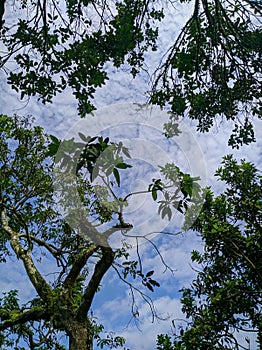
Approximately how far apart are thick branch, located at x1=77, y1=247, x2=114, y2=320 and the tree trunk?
0.40ft

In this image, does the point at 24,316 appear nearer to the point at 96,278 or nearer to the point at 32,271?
the point at 32,271

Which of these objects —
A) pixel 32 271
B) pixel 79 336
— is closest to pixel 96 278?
pixel 79 336

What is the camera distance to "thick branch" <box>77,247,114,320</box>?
204 inches

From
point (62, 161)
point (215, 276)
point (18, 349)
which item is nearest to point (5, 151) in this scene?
point (18, 349)

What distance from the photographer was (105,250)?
5129 mm

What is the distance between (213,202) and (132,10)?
136 inches

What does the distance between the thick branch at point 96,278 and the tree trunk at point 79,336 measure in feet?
0.40

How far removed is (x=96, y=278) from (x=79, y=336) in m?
0.83

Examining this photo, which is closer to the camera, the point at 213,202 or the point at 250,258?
the point at 250,258

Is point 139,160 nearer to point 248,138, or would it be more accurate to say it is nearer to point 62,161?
point 62,161

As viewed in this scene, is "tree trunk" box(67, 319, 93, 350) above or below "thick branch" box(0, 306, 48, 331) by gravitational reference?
below

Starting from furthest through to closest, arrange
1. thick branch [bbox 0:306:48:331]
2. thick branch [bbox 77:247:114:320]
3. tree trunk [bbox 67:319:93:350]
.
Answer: thick branch [bbox 0:306:48:331] → thick branch [bbox 77:247:114:320] → tree trunk [bbox 67:319:93:350]

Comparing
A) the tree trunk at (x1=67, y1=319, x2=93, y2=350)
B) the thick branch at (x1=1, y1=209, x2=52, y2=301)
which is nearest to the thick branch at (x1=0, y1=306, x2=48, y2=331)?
the thick branch at (x1=1, y1=209, x2=52, y2=301)

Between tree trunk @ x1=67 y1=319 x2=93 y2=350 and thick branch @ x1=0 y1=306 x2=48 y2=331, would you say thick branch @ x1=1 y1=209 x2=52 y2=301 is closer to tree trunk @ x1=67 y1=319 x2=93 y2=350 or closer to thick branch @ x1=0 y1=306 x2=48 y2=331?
thick branch @ x1=0 y1=306 x2=48 y2=331
